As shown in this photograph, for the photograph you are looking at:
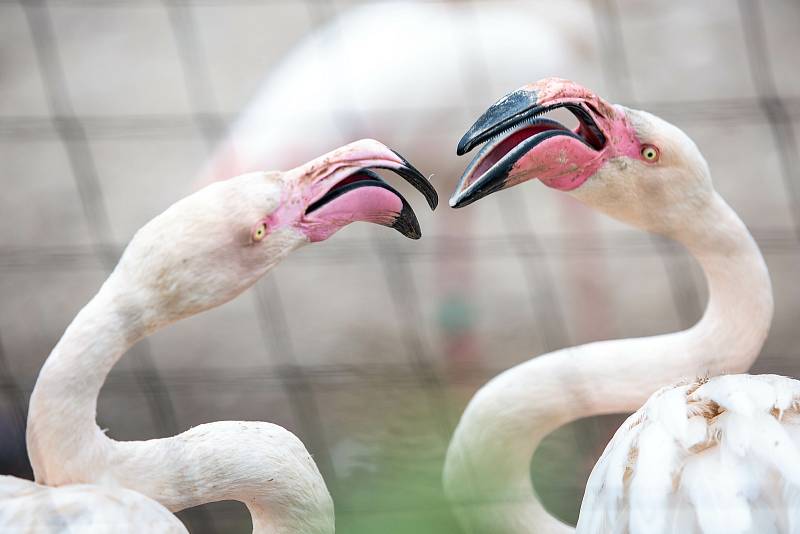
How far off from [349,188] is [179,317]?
298 millimetres

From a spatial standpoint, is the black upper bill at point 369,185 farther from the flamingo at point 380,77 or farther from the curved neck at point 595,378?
the flamingo at point 380,77

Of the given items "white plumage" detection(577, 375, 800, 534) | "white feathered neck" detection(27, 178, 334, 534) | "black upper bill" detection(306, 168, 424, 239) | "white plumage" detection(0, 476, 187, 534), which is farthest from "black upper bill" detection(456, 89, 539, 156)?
"white plumage" detection(0, 476, 187, 534)

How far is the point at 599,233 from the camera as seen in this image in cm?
271

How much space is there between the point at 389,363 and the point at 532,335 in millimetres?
413

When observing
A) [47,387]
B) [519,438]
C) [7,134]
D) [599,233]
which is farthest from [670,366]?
[7,134]

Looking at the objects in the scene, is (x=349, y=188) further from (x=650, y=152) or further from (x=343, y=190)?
(x=650, y=152)

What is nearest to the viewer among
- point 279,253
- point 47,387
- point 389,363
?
point 47,387

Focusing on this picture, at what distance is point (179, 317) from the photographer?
1436mm

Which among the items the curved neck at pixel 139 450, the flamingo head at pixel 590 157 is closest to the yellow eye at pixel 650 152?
the flamingo head at pixel 590 157

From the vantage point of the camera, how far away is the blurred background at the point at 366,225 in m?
2.19

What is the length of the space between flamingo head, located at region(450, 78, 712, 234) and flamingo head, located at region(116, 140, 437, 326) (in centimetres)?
12

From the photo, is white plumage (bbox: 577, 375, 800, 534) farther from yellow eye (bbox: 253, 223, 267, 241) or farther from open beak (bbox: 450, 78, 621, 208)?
yellow eye (bbox: 253, 223, 267, 241)

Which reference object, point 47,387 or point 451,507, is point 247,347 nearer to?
point 451,507

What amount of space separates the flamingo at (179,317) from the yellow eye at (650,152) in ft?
1.10
